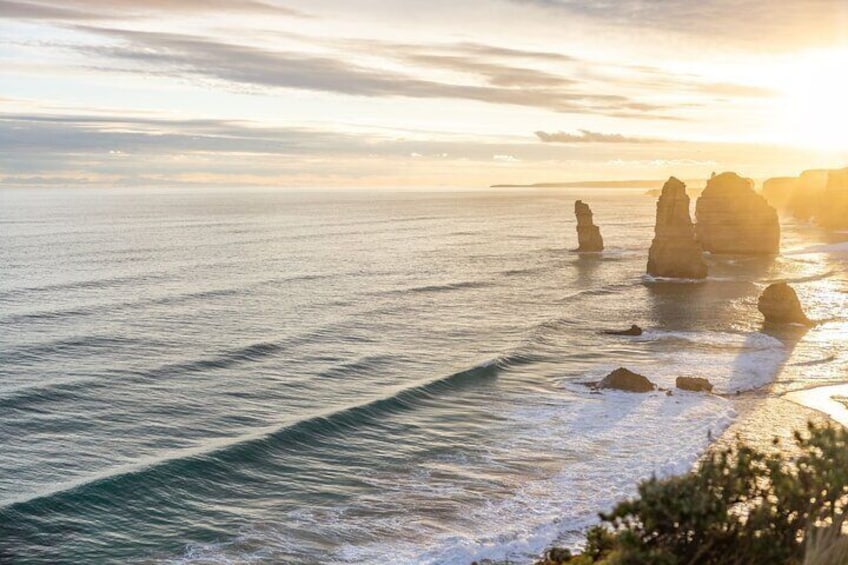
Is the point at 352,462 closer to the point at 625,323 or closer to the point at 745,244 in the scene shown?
the point at 625,323

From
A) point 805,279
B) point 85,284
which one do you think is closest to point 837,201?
point 805,279

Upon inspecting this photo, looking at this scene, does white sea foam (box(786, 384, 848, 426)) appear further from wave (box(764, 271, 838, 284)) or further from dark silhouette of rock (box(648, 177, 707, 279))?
wave (box(764, 271, 838, 284))

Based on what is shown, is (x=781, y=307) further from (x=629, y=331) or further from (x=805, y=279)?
(x=805, y=279)

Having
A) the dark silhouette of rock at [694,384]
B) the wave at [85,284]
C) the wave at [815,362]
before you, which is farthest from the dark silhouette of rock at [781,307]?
the wave at [85,284]

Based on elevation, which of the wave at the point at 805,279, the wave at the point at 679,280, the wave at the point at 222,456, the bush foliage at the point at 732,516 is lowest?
the wave at the point at 222,456

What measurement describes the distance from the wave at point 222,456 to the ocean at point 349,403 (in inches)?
4.6

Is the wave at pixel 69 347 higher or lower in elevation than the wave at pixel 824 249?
lower

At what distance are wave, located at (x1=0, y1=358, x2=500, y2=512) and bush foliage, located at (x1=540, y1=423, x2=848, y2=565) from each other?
21.1 m

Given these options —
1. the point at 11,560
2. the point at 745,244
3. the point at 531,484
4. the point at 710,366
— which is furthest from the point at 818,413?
the point at 745,244

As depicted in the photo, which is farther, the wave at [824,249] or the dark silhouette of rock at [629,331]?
the wave at [824,249]

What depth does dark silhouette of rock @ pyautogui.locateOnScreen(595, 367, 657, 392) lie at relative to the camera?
4778cm

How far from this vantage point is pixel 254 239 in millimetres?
144750

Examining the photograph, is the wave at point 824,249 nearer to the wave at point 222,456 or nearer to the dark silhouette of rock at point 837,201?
the dark silhouette of rock at point 837,201

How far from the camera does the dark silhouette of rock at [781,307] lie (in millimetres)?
68188
